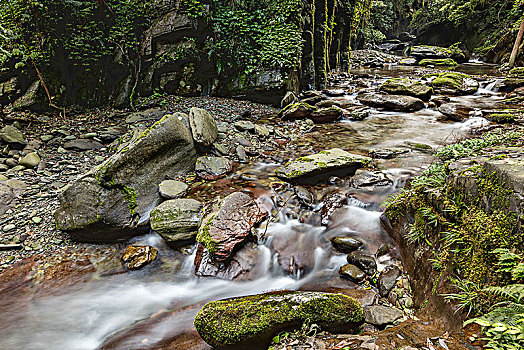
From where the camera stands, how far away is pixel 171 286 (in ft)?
13.4

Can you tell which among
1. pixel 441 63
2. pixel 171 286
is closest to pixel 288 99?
pixel 171 286

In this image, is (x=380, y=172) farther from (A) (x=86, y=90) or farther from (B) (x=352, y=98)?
(A) (x=86, y=90)

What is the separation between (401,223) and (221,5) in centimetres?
1147

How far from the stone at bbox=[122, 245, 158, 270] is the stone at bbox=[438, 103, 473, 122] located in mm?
11130

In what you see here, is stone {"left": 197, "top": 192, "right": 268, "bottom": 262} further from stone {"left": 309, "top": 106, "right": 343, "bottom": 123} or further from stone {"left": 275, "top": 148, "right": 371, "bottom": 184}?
stone {"left": 309, "top": 106, "right": 343, "bottom": 123}

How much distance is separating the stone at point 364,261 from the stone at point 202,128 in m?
4.65

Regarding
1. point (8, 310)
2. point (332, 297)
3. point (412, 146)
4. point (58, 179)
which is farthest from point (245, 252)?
point (412, 146)

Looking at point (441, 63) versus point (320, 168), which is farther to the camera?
point (441, 63)

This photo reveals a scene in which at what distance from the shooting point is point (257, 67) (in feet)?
37.0

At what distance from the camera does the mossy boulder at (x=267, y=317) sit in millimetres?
2486

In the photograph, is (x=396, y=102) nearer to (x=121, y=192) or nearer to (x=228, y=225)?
(x=228, y=225)

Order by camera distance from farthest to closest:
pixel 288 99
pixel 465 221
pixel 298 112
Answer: pixel 288 99
pixel 298 112
pixel 465 221

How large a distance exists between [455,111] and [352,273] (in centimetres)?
992

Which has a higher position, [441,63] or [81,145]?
[441,63]
